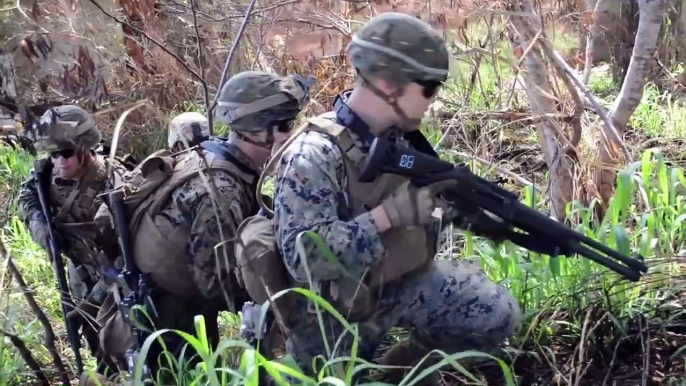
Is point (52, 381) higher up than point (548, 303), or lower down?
lower down

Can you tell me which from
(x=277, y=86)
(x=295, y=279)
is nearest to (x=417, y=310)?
(x=295, y=279)

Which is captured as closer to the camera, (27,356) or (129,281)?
(27,356)

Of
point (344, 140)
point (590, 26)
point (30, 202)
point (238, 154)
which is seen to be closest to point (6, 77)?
point (238, 154)

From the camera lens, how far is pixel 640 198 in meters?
3.80

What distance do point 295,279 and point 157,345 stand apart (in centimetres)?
102

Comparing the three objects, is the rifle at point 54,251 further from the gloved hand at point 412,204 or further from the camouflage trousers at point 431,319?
the gloved hand at point 412,204

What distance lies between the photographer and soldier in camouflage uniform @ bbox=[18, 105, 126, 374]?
3.27 m

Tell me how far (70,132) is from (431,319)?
1.82 m

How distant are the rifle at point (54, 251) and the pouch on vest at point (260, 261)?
47.4 inches

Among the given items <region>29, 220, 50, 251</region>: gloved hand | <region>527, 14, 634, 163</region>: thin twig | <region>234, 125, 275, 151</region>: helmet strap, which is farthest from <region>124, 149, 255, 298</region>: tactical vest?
<region>527, 14, 634, 163</region>: thin twig

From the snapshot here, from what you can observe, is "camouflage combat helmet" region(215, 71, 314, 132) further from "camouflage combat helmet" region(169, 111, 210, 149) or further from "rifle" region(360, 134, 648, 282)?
"rifle" region(360, 134, 648, 282)

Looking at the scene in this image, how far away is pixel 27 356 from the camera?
2.66 m

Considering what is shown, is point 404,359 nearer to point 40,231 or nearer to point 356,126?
point 356,126

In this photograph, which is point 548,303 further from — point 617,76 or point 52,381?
point 617,76
